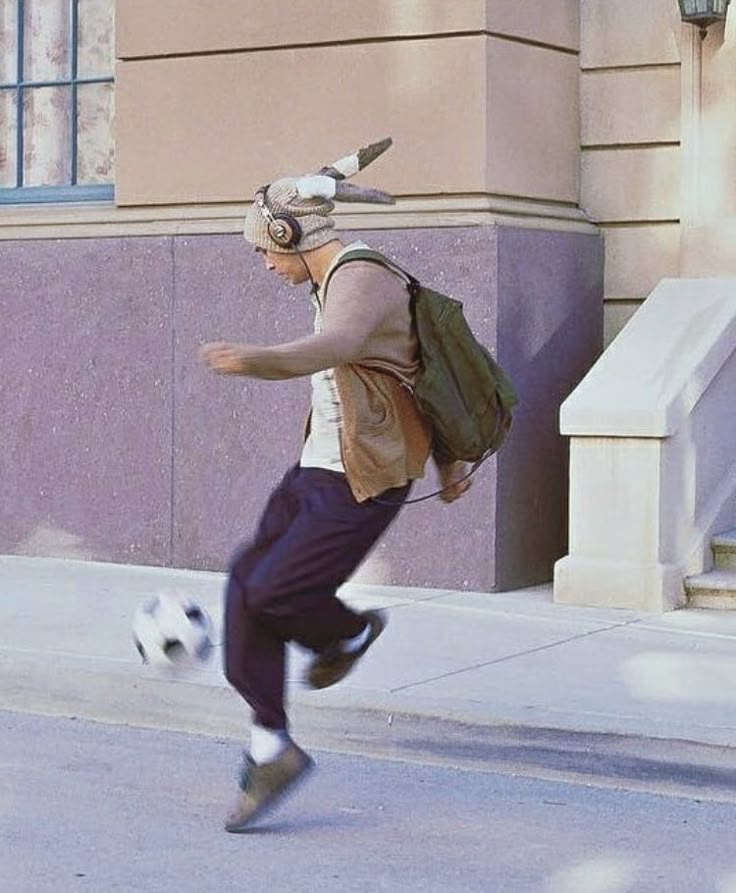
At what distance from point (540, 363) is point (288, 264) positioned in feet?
14.4

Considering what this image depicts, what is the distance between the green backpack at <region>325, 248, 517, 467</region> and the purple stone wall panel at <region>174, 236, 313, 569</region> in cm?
428

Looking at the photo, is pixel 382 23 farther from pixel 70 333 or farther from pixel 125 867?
pixel 125 867

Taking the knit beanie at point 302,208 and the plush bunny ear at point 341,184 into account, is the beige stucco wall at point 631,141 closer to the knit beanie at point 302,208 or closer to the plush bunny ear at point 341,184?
the plush bunny ear at point 341,184

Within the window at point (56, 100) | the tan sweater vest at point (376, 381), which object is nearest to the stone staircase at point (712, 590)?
the tan sweater vest at point (376, 381)

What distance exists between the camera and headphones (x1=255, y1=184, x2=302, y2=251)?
19.5ft

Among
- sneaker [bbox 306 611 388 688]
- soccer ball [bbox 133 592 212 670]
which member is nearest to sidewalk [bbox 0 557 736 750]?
sneaker [bbox 306 611 388 688]

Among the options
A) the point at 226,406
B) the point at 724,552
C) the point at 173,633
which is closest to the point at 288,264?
the point at 173,633

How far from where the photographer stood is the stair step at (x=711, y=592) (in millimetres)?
9500

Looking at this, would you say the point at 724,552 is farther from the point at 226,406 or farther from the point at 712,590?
the point at 226,406

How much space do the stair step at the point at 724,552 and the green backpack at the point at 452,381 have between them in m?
3.97

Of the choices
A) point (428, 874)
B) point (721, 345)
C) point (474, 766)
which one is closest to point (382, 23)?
point (721, 345)

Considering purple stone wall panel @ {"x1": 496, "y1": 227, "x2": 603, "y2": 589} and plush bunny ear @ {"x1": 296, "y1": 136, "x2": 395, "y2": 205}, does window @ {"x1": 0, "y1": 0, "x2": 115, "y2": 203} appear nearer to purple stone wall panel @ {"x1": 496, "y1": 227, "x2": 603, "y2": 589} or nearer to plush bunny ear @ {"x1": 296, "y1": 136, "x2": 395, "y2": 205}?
purple stone wall panel @ {"x1": 496, "y1": 227, "x2": 603, "y2": 589}

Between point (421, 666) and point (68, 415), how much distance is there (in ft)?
12.1

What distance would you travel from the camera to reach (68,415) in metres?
11.1
